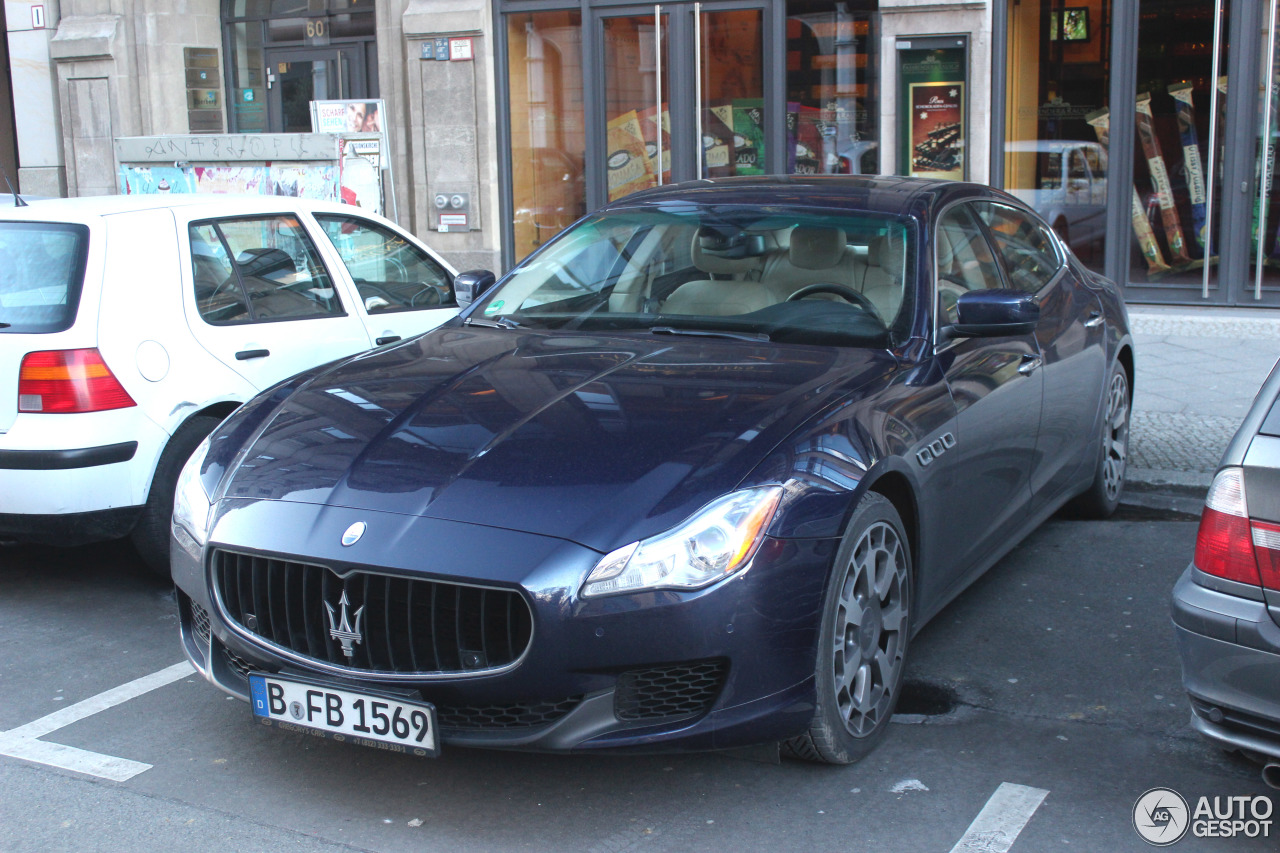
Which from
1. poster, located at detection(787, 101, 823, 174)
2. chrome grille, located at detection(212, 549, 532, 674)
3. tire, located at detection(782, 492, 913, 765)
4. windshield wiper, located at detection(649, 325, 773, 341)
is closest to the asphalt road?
tire, located at detection(782, 492, 913, 765)

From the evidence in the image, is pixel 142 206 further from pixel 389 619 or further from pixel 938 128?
pixel 938 128

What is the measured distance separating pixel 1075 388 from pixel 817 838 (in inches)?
103

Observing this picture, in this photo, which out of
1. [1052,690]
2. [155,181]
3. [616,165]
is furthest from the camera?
[616,165]

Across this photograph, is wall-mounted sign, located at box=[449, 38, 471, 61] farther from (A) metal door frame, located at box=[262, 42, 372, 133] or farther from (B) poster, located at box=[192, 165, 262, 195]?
(B) poster, located at box=[192, 165, 262, 195]

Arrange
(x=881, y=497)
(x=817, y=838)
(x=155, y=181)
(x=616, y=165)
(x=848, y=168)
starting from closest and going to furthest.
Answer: (x=817, y=838), (x=881, y=497), (x=155, y=181), (x=848, y=168), (x=616, y=165)

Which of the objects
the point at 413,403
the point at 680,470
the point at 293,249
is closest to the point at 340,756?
the point at 413,403

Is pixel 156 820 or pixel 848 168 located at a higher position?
pixel 848 168

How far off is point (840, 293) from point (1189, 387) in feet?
16.5

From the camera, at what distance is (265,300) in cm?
558

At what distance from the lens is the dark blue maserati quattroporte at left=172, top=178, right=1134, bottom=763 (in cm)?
302

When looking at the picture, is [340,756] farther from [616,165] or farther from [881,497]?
[616,165]

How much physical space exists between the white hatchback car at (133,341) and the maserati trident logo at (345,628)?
2010mm

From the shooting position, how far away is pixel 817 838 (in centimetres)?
313

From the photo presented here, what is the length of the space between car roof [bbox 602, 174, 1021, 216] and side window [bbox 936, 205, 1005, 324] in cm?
9
